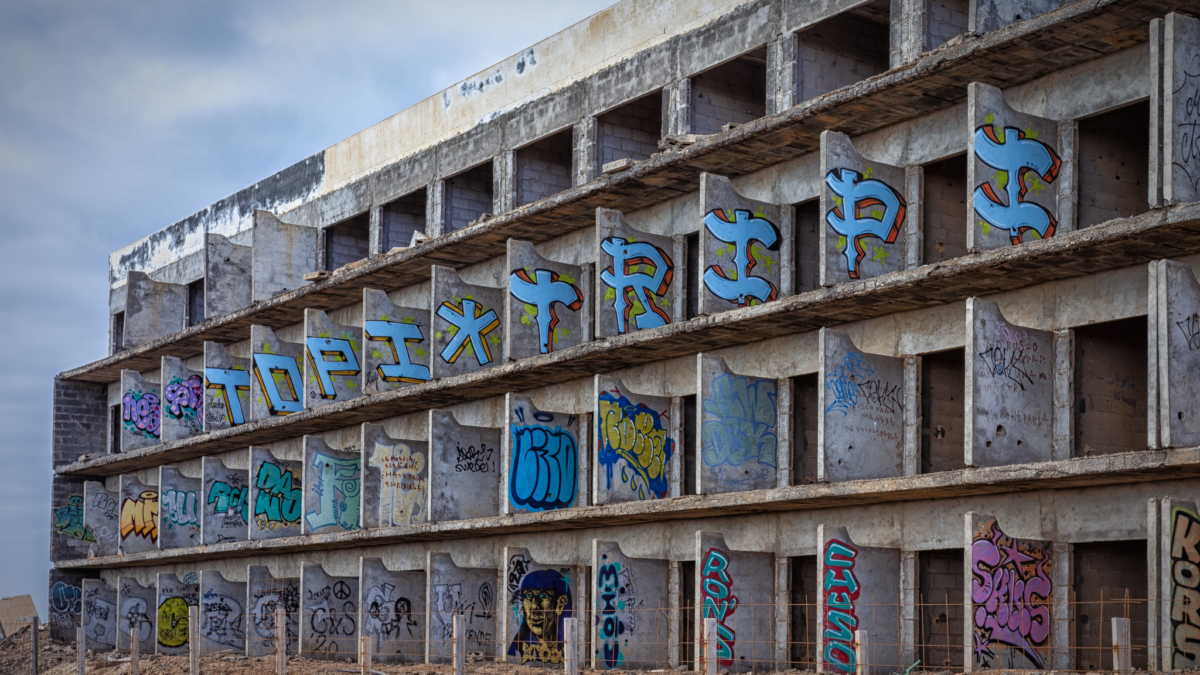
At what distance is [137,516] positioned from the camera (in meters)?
39.2

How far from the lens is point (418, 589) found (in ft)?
96.8

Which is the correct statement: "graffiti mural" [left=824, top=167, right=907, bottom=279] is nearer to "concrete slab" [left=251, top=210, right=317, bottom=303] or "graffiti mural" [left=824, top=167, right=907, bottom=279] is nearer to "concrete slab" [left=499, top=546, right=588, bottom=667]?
"concrete slab" [left=499, top=546, right=588, bottom=667]

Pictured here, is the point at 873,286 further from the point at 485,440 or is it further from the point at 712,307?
the point at 485,440

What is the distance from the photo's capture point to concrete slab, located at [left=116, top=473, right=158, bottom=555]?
3881 centimetres

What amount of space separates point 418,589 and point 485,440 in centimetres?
376

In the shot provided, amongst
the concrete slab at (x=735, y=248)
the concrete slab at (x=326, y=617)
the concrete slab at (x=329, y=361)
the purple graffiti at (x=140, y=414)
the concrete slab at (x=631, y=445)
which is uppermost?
the concrete slab at (x=735, y=248)

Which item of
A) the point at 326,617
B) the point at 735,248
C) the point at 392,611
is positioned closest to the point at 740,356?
the point at 735,248

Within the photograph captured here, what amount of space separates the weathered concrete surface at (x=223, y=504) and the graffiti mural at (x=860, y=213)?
2012 centimetres

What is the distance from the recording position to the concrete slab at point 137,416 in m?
39.4

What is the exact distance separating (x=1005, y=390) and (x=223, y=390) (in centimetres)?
2277

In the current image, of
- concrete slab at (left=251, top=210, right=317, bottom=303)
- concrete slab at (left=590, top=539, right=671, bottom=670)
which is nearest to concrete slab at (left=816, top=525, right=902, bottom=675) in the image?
concrete slab at (left=590, top=539, right=671, bottom=670)

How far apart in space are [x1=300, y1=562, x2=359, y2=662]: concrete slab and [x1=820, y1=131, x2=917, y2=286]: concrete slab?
1596 cm

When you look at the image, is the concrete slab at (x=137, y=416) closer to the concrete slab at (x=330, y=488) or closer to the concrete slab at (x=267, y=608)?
the concrete slab at (x=267, y=608)

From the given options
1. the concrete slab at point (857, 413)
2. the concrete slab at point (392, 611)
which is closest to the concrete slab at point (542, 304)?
the concrete slab at point (392, 611)
